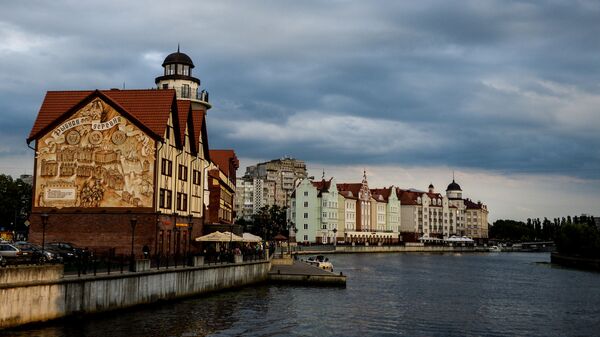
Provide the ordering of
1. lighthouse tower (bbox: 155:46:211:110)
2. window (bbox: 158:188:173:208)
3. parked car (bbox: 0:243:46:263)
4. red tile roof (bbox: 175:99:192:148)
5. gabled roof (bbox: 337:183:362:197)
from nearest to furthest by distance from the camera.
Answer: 1. parked car (bbox: 0:243:46:263)
2. window (bbox: 158:188:173:208)
3. red tile roof (bbox: 175:99:192:148)
4. lighthouse tower (bbox: 155:46:211:110)
5. gabled roof (bbox: 337:183:362:197)

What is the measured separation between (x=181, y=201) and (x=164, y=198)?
487 centimetres

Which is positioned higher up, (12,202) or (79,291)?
(12,202)

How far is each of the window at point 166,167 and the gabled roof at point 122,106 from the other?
295cm

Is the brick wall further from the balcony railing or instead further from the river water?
the balcony railing

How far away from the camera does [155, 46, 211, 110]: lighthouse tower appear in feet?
266

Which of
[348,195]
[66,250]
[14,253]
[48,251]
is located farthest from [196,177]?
[348,195]

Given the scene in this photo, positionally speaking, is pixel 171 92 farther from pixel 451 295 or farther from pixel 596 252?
pixel 596 252

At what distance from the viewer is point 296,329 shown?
121 feet

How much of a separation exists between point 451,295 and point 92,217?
3235cm

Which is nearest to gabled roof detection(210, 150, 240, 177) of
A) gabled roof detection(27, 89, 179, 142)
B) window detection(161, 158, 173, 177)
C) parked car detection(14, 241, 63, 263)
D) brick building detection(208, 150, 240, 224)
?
brick building detection(208, 150, 240, 224)

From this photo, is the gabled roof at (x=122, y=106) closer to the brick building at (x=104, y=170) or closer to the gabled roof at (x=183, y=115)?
the brick building at (x=104, y=170)

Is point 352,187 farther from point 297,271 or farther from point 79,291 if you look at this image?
point 79,291

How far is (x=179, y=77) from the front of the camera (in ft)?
266

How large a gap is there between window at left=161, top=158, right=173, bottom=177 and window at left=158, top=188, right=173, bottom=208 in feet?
4.98
